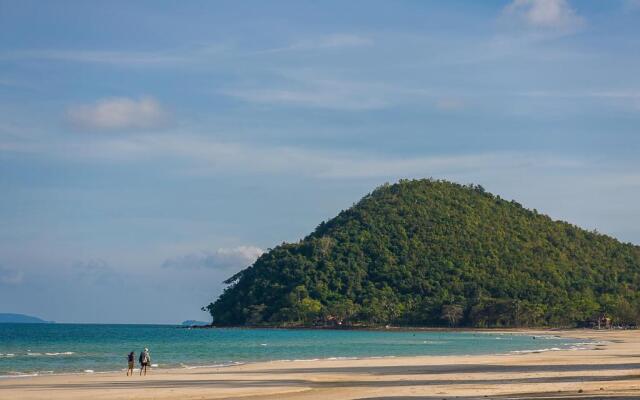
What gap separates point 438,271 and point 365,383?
13999cm

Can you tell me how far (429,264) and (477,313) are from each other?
23.7 metres

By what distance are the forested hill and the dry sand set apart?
11137 cm

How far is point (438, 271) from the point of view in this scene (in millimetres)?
170125

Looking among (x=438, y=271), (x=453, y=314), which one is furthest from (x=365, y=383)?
(x=438, y=271)

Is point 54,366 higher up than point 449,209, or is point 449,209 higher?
point 449,209

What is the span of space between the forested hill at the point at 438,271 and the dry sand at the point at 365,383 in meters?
111

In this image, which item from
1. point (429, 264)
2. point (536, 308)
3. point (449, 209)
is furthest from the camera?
point (449, 209)

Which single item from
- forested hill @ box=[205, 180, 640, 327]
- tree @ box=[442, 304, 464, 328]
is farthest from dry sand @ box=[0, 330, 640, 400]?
forested hill @ box=[205, 180, 640, 327]

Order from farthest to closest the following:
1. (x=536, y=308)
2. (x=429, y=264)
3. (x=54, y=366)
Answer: (x=429, y=264) < (x=536, y=308) < (x=54, y=366)

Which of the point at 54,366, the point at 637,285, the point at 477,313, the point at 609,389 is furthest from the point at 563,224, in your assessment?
the point at 609,389

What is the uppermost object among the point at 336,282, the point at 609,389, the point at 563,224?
the point at 563,224

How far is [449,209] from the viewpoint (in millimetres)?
187125

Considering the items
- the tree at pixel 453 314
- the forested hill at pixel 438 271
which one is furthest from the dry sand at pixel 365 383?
the forested hill at pixel 438 271

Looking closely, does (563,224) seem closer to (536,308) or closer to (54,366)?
(536,308)
